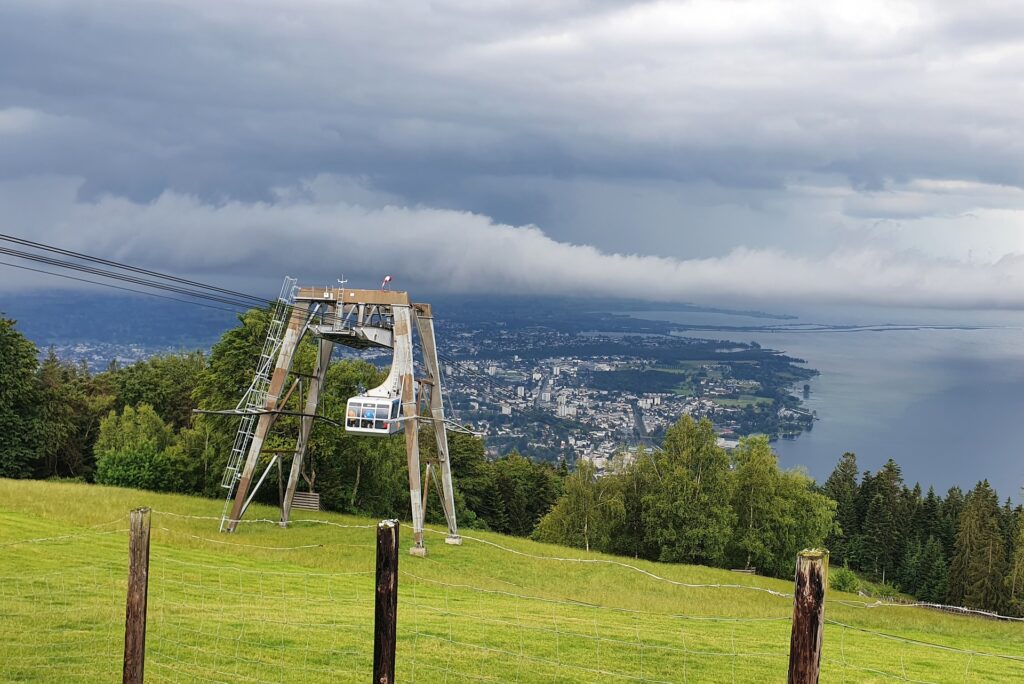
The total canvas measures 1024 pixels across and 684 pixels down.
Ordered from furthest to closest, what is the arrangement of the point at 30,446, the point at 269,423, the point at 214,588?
the point at 30,446 → the point at 269,423 → the point at 214,588

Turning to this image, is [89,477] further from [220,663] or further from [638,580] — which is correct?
[220,663]

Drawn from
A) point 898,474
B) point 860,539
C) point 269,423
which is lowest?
point 860,539

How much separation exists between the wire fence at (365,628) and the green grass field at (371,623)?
0.05 meters

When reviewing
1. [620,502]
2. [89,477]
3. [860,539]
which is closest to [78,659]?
[620,502]

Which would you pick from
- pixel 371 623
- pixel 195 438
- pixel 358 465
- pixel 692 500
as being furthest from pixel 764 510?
pixel 371 623

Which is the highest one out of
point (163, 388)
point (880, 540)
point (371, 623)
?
point (163, 388)

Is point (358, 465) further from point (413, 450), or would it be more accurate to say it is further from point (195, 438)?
point (413, 450)

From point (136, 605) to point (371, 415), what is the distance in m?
17.9

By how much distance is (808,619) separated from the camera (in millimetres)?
7363

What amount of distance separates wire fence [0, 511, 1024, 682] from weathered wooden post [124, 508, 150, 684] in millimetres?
3005

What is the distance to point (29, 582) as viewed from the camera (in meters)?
18.2

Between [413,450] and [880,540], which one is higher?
[413,450]

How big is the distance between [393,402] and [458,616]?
10.9m

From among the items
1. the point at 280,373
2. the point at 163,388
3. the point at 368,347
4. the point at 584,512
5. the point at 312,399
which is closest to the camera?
the point at 280,373
